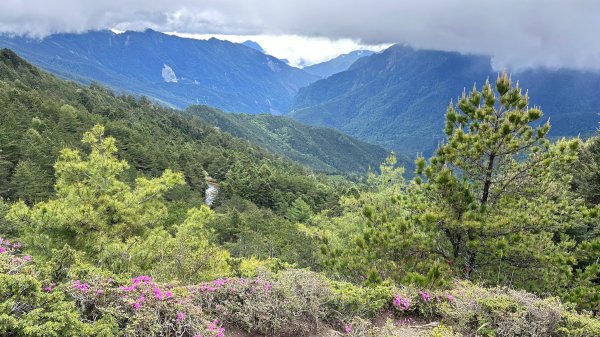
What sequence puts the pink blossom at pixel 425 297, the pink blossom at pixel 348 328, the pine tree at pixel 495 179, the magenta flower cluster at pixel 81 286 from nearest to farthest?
the magenta flower cluster at pixel 81 286, the pink blossom at pixel 348 328, the pink blossom at pixel 425 297, the pine tree at pixel 495 179

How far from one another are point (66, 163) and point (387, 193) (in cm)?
1654

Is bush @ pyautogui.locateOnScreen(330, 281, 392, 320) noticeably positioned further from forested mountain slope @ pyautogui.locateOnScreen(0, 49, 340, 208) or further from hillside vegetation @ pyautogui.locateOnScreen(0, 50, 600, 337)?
forested mountain slope @ pyautogui.locateOnScreen(0, 49, 340, 208)

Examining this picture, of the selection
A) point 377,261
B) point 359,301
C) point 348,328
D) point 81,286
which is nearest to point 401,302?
point 359,301

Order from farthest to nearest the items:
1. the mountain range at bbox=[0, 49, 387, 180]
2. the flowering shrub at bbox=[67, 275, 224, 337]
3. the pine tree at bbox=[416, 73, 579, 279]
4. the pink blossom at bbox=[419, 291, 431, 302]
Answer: the mountain range at bbox=[0, 49, 387, 180], the pine tree at bbox=[416, 73, 579, 279], the pink blossom at bbox=[419, 291, 431, 302], the flowering shrub at bbox=[67, 275, 224, 337]

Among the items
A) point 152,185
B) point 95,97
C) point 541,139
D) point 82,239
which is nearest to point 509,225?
point 541,139

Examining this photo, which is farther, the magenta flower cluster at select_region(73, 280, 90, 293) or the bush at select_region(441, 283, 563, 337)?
the bush at select_region(441, 283, 563, 337)

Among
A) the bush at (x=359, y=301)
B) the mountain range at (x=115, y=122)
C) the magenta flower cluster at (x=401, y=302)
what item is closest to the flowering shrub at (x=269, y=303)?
the bush at (x=359, y=301)

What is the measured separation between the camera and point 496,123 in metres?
12.1

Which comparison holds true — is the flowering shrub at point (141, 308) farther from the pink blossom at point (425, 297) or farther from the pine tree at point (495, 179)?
the pine tree at point (495, 179)

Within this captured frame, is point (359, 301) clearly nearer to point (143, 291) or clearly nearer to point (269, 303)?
point (269, 303)

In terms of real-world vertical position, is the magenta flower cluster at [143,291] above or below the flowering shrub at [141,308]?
above

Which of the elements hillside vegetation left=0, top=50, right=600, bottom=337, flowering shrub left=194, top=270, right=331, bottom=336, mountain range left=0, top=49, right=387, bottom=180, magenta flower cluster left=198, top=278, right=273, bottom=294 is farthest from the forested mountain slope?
flowering shrub left=194, top=270, right=331, bottom=336

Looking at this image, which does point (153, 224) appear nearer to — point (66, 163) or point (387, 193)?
point (66, 163)

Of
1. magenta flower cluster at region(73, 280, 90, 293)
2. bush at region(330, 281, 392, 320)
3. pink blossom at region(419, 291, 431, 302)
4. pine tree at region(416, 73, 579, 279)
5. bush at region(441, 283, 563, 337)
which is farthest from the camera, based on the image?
pine tree at region(416, 73, 579, 279)
